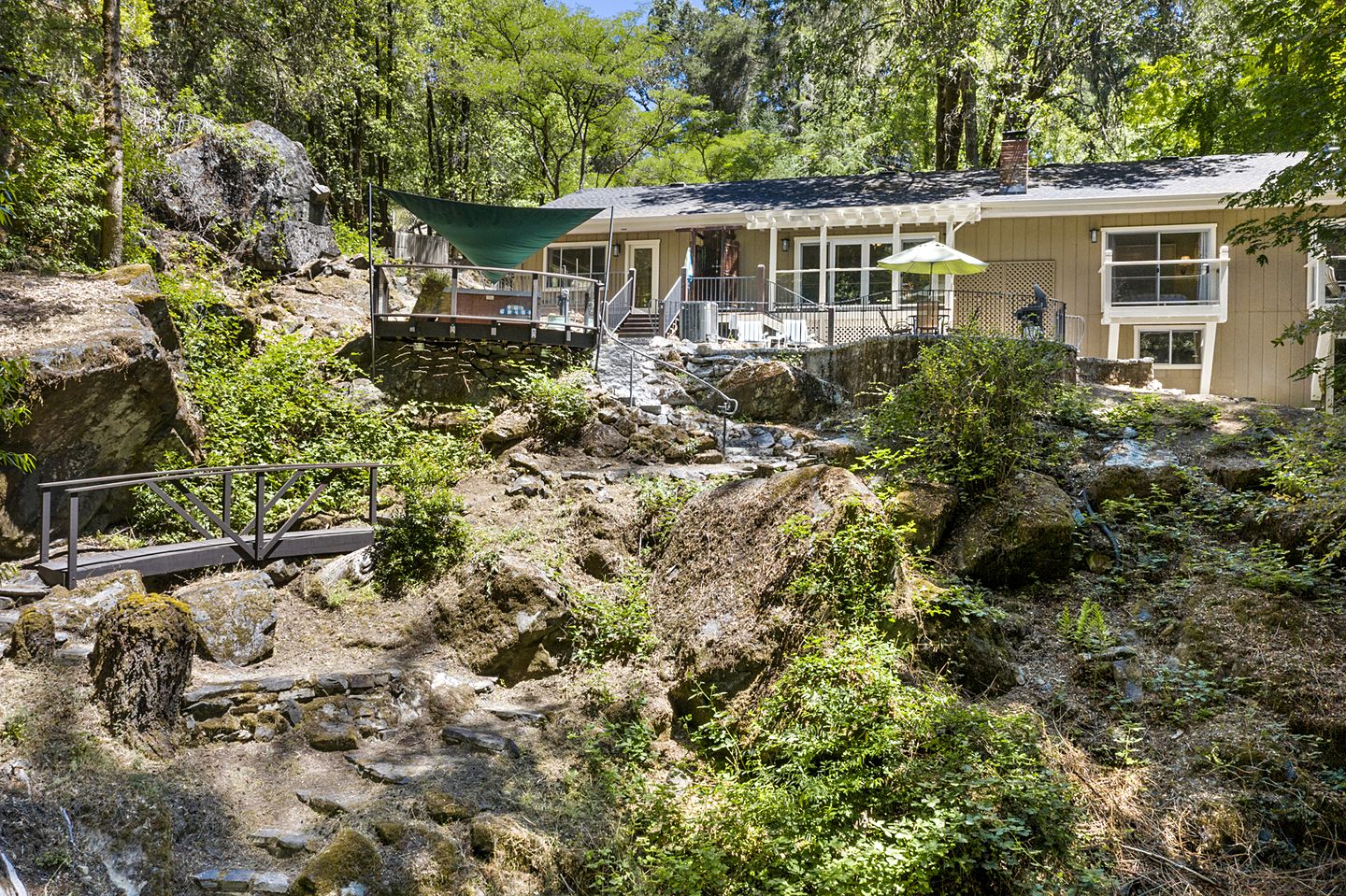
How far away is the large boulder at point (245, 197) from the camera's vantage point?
15.9 metres

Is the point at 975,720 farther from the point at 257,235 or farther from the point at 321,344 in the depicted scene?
the point at 257,235

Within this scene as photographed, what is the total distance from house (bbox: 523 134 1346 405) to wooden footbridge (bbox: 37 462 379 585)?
6.92 meters

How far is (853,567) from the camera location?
7.36 meters

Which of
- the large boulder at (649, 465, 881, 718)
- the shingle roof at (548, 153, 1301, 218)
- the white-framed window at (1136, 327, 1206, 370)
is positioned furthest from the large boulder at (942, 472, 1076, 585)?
the shingle roof at (548, 153, 1301, 218)

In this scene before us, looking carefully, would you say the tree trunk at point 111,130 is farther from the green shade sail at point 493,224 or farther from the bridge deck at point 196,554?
the bridge deck at point 196,554

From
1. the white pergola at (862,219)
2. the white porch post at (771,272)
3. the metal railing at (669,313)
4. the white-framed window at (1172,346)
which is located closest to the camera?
the metal railing at (669,313)

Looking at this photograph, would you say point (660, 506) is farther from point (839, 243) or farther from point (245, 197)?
point (245, 197)

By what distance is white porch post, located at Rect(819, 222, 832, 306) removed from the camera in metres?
18.2

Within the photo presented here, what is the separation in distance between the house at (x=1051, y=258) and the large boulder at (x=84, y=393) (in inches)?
281

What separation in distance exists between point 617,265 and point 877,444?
39.7ft

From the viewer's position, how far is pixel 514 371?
44.0ft

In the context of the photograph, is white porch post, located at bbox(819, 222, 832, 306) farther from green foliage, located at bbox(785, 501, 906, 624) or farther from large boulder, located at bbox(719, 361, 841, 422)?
green foliage, located at bbox(785, 501, 906, 624)

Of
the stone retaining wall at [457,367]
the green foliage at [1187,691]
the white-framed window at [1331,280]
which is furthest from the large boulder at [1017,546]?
the white-framed window at [1331,280]

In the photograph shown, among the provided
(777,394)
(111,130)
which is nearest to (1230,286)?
(777,394)
